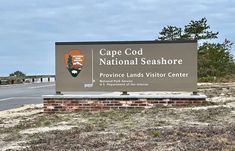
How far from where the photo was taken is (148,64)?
57.7ft

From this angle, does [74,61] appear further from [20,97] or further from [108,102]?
[20,97]

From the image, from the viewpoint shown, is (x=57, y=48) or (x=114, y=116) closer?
(x=114, y=116)

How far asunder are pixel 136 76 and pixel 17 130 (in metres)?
6.29

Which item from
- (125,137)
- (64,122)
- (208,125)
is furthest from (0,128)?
(208,125)

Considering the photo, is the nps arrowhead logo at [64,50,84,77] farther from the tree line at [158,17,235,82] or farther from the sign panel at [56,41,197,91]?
the tree line at [158,17,235,82]

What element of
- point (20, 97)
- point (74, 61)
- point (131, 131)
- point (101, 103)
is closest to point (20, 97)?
point (20, 97)

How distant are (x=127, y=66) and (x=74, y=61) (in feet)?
6.41

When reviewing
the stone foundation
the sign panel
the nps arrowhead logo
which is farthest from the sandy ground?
the nps arrowhead logo

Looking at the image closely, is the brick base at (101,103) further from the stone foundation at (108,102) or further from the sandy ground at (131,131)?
the sandy ground at (131,131)

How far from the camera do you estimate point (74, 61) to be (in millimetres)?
17844

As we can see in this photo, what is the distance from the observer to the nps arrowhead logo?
17.8 metres

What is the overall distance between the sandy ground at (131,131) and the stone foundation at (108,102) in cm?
103

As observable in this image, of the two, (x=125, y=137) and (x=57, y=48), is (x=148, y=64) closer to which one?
(x=57, y=48)

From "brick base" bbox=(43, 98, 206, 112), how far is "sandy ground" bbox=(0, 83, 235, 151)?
104 cm
